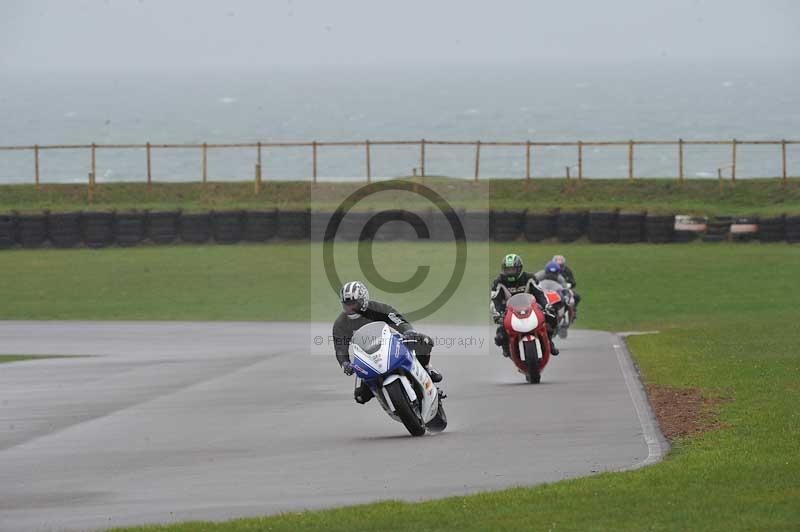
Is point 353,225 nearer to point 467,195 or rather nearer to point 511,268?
point 467,195

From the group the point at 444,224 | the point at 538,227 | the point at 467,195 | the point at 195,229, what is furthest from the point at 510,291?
the point at 467,195

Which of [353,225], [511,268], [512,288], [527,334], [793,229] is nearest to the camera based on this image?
[527,334]

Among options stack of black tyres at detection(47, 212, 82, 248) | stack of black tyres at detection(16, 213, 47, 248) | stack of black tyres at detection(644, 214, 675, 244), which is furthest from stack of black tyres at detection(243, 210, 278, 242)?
stack of black tyres at detection(644, 214, 675, 244)

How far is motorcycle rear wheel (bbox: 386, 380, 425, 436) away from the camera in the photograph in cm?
1370

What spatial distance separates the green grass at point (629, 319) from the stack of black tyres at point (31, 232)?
65 centimetres

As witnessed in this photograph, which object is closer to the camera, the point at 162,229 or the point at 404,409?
the point at 404,409

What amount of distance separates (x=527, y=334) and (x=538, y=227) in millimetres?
26045

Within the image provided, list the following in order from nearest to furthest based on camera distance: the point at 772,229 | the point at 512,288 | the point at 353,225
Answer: the point at 512,288
the point at 772,229
the point at 353,225

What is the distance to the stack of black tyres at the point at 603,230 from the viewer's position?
146 feet

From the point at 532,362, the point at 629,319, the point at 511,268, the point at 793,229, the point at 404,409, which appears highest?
the point at 511,268

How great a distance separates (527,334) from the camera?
18.6 meters

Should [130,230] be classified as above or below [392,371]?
above

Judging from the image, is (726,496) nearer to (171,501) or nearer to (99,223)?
(171,501)

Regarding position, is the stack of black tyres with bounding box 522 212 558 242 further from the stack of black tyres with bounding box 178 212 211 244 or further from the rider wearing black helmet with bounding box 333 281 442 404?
the rider wearing black helmet with bounding box 333 281 442 404
